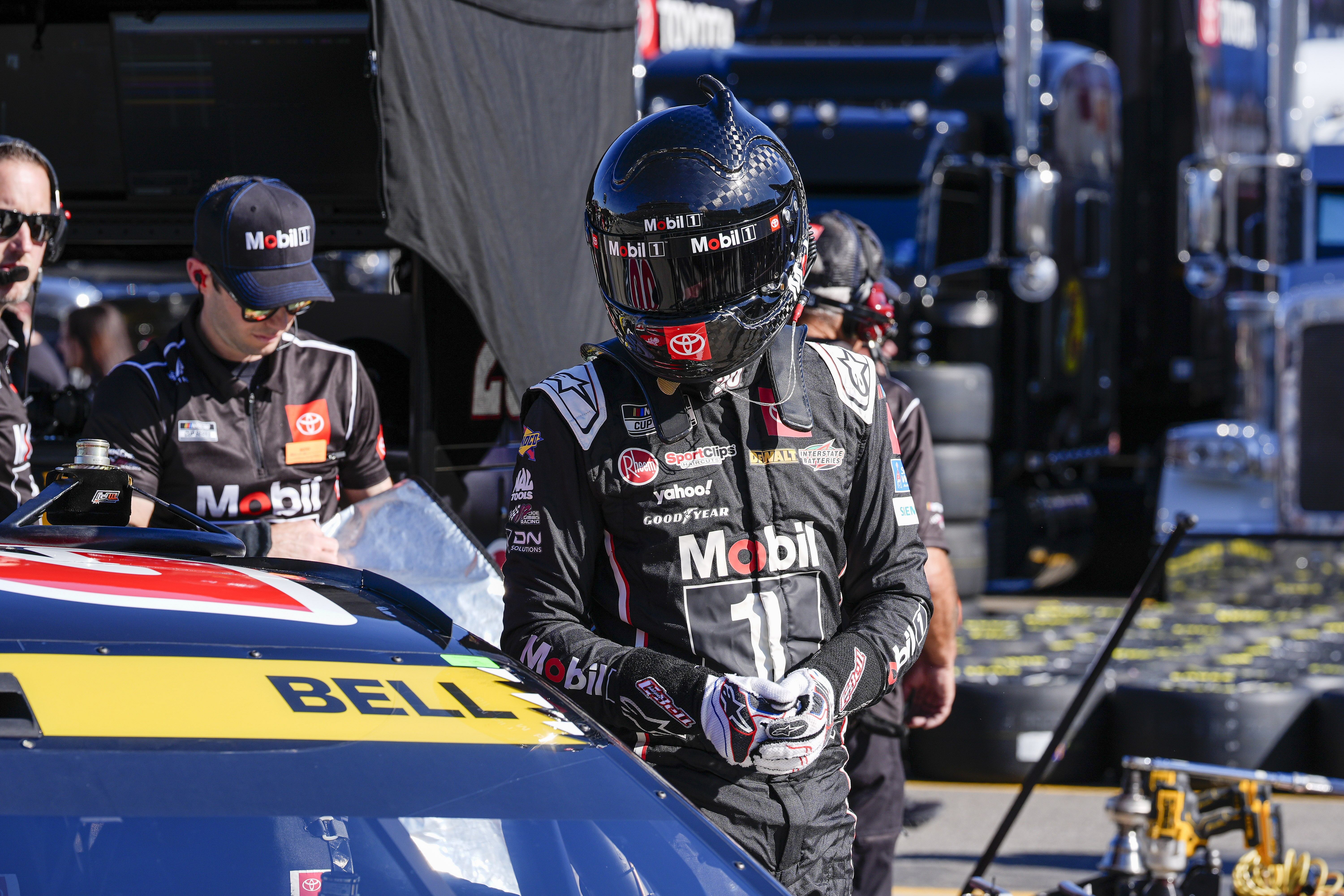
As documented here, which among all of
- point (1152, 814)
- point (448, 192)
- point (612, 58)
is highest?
point (612, 58)

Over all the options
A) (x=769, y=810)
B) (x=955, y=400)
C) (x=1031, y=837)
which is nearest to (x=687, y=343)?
(x=769, y=810)

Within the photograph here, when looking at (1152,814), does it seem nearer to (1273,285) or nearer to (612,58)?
(612,58)

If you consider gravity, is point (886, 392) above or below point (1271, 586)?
above

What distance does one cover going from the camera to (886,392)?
3.59 metres

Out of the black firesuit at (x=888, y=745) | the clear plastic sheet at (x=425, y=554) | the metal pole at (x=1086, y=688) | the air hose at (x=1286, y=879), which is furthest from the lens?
the metal pole at (x=1086, y=688)

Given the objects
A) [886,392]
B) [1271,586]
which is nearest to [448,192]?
[886,392]

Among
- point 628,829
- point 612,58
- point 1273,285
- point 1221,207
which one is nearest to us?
point 628,829

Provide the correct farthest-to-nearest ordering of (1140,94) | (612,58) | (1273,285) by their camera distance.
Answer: (1140,94) < (1273,285) < (612,58)

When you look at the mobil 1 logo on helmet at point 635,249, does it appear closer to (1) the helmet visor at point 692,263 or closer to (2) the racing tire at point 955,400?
(1) the helmet visor at point 692,263

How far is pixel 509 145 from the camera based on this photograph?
4219 millimetres

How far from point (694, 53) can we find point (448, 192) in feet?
15.0

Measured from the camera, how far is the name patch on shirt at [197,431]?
3.20m

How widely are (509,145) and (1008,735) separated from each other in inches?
125

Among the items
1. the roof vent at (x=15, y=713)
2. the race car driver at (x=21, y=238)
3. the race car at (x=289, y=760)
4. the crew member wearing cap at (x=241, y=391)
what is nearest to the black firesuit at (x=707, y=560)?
the race car at (x=289, y=760)
